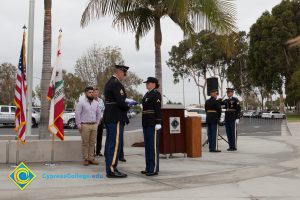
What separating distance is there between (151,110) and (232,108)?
5138 mm

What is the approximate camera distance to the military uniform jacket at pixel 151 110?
807 centimetres

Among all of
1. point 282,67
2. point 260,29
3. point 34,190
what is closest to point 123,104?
point 34,190

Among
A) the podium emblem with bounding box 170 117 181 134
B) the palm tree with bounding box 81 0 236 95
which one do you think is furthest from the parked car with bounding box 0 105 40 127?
the podium emblem with bounding box 170 117 181 134

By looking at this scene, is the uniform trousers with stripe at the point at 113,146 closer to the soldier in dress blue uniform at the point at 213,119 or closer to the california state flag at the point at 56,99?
the california state flag at the point at 56,99

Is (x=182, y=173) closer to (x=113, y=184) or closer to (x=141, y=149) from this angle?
(x=113, y=184)

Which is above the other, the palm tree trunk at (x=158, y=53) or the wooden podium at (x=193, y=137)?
the palm tree trunk at (x=158, y=53)

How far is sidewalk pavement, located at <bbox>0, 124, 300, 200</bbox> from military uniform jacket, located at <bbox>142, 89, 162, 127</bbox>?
1002 mm

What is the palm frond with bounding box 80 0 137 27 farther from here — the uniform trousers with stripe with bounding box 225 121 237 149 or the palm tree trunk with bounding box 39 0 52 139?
the uniform trousers with stripe with bounding box 225 121 237 149

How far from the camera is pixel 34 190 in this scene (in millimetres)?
6590

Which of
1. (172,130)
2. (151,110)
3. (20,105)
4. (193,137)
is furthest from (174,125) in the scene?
(20,105)

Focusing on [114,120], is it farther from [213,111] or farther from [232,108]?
[232,108]

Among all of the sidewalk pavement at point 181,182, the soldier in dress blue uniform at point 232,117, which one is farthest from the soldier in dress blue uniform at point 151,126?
the soldier in dress blue uniform at point 232,117

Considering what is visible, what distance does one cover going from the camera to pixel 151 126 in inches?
316

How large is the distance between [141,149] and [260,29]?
45.9 metres
